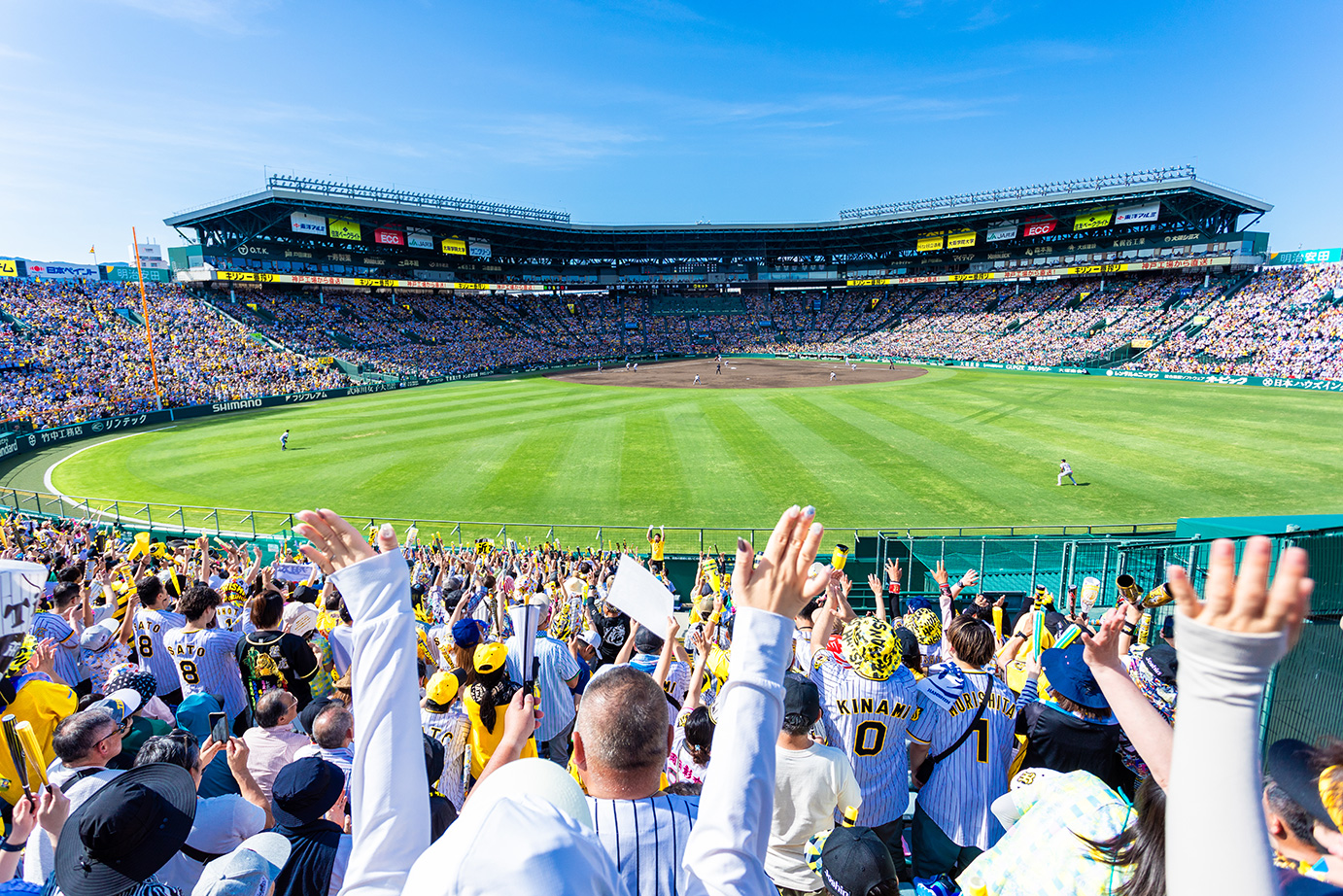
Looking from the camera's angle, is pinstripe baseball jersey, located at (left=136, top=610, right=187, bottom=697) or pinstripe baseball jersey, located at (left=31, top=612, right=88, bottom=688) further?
pinstripe baseball jersey, located at (left=136, top=610, right=187, bottom=697)

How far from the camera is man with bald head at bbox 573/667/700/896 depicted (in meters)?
2.06

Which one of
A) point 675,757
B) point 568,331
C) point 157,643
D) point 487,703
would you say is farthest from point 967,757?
point 568,331

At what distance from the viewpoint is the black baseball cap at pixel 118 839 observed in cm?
265

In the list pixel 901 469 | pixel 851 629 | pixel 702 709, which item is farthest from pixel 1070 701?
pixel 901 469

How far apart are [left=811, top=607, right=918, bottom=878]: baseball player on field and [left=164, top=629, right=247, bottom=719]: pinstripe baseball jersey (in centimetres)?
562

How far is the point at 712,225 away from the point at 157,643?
9153cm

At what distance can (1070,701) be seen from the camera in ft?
13.9

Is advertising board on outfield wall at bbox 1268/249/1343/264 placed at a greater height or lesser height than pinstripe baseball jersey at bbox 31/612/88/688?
greater

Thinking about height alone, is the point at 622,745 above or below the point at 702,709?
above

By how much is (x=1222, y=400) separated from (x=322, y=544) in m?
49.6

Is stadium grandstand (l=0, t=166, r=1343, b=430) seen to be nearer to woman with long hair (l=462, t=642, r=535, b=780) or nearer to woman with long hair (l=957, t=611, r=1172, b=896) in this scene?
woman with long hair (l=462, t=642, r=535, b=780)

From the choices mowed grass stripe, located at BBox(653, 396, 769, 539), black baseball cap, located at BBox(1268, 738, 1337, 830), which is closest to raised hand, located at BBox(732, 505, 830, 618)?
black baseball cap, located at BBox(1268, 738, 1337, 830)

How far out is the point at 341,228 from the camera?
68438 mm

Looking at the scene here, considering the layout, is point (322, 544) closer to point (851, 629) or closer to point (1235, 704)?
point (1235, 704)
